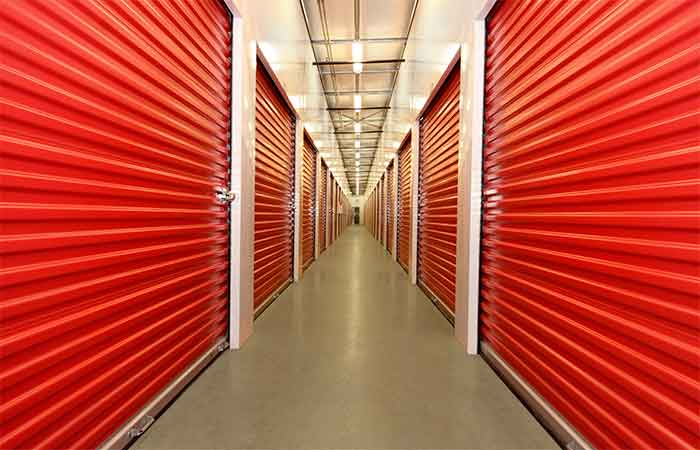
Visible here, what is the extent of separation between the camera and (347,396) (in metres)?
1.88

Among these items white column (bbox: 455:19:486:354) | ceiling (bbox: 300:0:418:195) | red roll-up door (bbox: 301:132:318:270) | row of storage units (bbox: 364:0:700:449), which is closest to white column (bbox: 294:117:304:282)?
red roll-up door (bbox: 301:132:318:270)

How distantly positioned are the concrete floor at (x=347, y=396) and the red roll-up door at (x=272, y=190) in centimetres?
87

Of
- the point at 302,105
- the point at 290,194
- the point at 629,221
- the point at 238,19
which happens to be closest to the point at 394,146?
the point at 302,105

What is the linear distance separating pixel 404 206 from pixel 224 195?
16.3 ft

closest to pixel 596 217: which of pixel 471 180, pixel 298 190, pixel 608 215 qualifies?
pixel 608 215

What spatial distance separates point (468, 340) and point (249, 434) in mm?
1862

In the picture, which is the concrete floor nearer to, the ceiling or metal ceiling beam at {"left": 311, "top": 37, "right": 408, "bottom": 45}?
the ceiling

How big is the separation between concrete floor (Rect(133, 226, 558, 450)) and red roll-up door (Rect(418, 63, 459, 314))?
0.78 meters

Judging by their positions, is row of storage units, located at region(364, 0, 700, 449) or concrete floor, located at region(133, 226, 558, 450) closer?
row of storage units, located at region(364, 0, 700, 449)

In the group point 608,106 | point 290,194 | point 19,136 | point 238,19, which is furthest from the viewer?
point 290,194

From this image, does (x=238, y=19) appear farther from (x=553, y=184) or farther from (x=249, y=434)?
(x=249, y=434)

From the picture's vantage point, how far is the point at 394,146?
24.8ft

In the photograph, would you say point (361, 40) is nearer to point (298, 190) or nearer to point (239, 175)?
point (298, 190)

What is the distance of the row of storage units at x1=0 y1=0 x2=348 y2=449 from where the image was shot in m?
1.08
